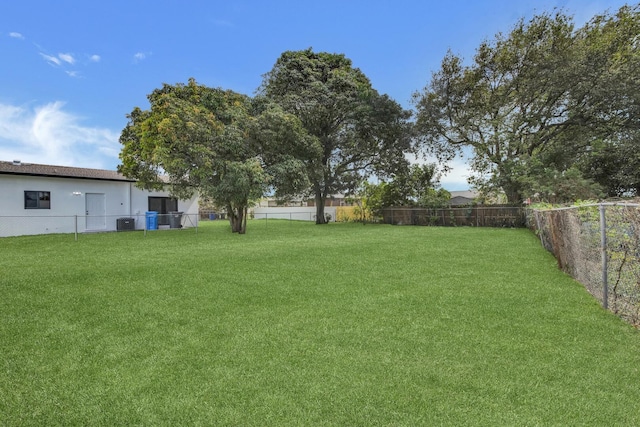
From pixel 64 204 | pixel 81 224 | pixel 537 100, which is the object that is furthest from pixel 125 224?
pixel 537 100

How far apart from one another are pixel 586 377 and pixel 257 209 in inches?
1377

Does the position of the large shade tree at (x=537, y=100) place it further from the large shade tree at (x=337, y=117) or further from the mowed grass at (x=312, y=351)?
the mowed grass at (x=312, y=351)

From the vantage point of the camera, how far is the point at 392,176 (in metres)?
21.4

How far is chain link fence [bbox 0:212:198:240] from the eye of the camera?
13727 mm

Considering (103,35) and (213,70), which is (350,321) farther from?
(213,70)

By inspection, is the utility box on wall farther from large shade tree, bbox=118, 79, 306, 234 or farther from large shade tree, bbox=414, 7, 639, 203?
large shade tree, bbox=414, 7, 639, 203

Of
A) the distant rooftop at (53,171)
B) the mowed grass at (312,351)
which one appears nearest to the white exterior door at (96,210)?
the distant rooftop at (53,171)

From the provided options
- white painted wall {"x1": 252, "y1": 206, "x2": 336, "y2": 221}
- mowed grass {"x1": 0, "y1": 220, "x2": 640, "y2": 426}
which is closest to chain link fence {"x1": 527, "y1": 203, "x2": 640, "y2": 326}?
mowed grass {"x1": 0, "y1": 220, "x2": 640, "y2": 426}

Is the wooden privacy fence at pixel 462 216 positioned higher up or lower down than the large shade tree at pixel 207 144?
lower down

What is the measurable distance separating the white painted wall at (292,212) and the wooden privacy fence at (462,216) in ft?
23.1

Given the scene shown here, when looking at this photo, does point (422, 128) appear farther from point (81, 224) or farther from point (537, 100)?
point (81, 224)

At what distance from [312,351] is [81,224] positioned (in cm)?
1722

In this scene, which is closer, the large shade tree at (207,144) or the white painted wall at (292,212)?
the large shade tree at (207,144)

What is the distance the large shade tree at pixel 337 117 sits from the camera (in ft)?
61.7
